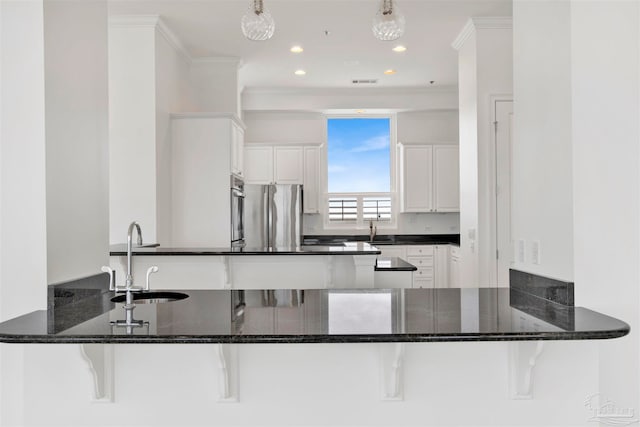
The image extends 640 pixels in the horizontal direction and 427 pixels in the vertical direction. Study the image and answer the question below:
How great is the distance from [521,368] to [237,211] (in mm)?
4089

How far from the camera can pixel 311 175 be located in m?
7.20

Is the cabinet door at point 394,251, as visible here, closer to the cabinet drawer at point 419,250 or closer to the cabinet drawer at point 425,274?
the cabinet drawer at point 419,250

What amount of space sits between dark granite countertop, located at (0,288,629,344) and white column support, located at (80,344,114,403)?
5.5 inches

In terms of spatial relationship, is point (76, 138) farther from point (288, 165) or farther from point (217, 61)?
point (288, 165)

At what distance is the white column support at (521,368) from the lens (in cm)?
176

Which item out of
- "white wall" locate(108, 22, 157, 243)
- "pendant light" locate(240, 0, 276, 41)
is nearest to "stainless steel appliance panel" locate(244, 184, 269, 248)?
"white wall" locate(108, 22, 157, 243)

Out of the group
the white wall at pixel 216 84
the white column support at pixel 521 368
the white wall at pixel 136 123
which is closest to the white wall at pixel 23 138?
the white column support at pixel 521 368

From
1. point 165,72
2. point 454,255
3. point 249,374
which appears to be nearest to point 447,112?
point 454,255

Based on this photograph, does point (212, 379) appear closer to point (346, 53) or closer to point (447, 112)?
point (346, 53)

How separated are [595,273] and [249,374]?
1.28 meters

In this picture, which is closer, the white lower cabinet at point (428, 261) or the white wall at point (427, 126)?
the white lower cabinet at point (428, 261)

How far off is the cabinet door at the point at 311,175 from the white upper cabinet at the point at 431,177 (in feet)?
4.09

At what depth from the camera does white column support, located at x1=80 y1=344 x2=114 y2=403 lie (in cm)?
178

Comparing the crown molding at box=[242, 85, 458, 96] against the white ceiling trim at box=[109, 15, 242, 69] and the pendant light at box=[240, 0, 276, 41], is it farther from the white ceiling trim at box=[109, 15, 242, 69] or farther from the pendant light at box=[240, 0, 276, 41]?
the pendant light at box=[240, 0, 276, 41]
